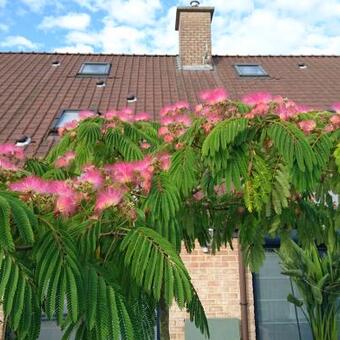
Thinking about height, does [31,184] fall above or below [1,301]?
above

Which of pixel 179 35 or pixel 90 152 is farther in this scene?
pixel 179 35

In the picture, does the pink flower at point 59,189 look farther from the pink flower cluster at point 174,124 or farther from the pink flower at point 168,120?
the pink flower at point 168,120

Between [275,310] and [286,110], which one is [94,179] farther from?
[275,310]

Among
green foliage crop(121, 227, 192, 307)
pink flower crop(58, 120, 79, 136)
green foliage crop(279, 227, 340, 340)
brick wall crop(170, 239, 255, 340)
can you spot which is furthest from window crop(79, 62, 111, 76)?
green foliage crop(121, 227, 192, 307)

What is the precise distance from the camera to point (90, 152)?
4234 mm

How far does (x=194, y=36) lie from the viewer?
49.5 ft

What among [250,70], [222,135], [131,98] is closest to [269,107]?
[222,135]

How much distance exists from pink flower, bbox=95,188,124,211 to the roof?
614cm

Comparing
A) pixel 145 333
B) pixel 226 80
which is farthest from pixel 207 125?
pixel 226 80

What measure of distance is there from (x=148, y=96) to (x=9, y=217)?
963 centimetres

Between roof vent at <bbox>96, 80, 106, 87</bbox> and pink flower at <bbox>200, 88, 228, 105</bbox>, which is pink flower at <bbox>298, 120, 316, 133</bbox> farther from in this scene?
roof vent at <bbox>96, 80, 106, 87</bbox>

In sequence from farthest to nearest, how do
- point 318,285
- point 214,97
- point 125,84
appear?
point 125,84
point 318,285
point 214,97

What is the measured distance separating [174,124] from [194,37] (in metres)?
11.6

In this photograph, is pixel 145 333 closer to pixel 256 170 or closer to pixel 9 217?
pixel 9 217
